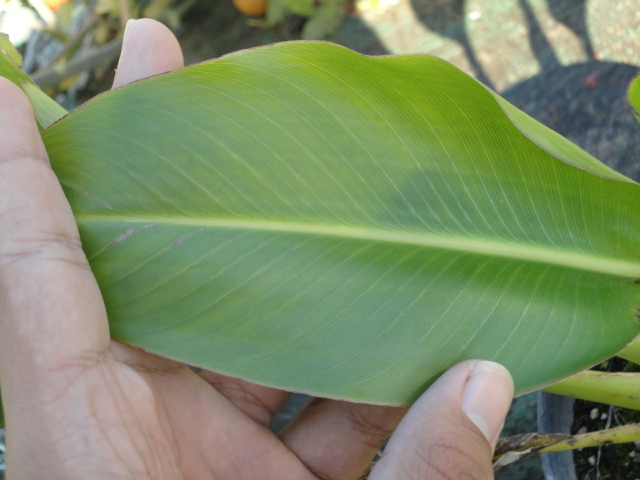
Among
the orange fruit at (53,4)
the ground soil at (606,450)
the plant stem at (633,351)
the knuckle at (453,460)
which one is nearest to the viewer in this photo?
the knuckle at (453,460)

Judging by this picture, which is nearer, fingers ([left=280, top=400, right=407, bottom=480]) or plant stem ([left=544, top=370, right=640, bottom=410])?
plant stem ([left=544, top=370, right=640, bottom=410])

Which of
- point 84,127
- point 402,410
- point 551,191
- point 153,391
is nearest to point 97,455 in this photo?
point 153,391

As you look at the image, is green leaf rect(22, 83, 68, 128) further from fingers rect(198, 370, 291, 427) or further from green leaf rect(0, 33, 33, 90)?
fingers rect(198, 370, 291, 427)

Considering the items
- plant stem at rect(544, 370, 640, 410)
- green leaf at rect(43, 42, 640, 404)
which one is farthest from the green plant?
plant stem at rect(544, 370, 640, 410)

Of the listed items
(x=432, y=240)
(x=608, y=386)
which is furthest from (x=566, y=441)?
(x=432, y=240)

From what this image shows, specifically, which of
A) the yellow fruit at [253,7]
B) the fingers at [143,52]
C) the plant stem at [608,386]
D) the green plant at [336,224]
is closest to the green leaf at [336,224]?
the green plant at [336,224]

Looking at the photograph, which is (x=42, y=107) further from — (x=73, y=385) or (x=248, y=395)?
(x=248, y=395)

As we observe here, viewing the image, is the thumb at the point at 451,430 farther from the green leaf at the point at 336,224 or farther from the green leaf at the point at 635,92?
the green leaf at the point at 635,92
